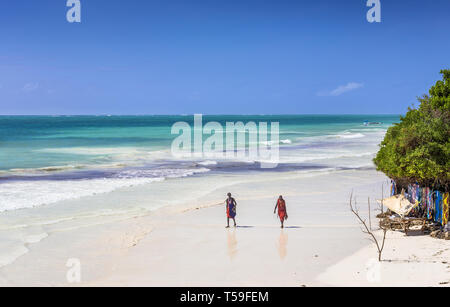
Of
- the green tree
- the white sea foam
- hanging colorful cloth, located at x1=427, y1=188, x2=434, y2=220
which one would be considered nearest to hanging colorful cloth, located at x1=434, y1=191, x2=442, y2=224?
hanging colorful cloth, located at x1=427, y1=188, x2=434, y2=220

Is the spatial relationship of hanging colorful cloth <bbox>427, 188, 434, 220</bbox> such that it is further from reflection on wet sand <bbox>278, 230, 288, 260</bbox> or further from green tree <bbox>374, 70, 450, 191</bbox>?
reflection on wet sand <bbox>278, 230, 288, 260</bbox>

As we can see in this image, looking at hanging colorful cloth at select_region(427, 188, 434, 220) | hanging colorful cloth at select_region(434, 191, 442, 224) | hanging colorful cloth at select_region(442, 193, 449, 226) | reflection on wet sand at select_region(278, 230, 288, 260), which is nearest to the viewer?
reflection on wet sand at select_region(278, 230, 288, 260)

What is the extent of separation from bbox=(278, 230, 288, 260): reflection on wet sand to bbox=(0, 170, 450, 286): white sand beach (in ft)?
0.10

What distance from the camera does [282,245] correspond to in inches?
518

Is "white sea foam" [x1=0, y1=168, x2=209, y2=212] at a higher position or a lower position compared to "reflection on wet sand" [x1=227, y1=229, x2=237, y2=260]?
higher

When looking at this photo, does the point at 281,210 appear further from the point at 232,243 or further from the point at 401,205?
the point at 401,205

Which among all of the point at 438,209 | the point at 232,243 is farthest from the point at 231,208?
the point at 438,209

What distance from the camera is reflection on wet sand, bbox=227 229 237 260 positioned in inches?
488

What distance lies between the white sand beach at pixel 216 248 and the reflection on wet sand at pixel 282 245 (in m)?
0.03

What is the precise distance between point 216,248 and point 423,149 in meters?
6.98

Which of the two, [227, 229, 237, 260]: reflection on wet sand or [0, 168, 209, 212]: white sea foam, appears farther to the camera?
[0, 168, 209, 212]: white sea foam

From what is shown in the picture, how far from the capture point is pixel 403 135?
15156mm
